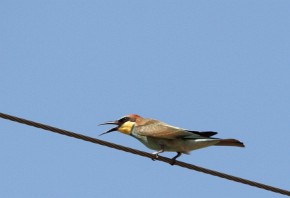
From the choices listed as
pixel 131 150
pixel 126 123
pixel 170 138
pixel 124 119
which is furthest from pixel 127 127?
pixel 131 150

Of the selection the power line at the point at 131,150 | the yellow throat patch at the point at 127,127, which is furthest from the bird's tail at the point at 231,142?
the yellow throat patch at the point at 127,127

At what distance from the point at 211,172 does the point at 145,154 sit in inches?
25.1

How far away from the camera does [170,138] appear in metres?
7.83

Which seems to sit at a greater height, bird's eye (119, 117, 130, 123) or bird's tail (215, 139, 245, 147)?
bird's eye (119, 117, 130, 123)

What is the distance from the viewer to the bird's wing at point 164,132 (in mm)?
7711

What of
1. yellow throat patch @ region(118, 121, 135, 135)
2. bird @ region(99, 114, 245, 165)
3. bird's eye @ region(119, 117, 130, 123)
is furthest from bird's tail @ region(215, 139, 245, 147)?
bird's eye @ region(119, 117, 130, 123)

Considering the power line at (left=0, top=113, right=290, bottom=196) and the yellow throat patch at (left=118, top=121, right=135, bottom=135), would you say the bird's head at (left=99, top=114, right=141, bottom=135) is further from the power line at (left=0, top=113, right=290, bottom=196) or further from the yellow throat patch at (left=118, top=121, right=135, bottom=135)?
the power line at (left=0, top=113, right=290, bottom=196)

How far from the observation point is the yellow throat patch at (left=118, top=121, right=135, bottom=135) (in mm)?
8586

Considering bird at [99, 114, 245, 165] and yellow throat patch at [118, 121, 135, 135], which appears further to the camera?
yellow throat patch at [118, 121, 135, 135]

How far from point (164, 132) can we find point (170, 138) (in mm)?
147

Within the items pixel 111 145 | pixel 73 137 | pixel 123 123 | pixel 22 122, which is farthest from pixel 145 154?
pixel 123 123

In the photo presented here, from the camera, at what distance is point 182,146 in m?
7.79

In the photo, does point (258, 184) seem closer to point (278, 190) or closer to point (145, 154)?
point (278, 190)

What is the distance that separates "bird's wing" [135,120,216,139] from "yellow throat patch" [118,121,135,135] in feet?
0.43
